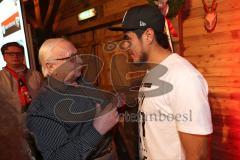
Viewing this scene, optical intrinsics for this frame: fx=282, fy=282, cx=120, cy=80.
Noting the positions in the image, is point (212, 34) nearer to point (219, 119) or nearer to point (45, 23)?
point (219, 119)

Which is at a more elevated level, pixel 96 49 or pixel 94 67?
pixel 96 49

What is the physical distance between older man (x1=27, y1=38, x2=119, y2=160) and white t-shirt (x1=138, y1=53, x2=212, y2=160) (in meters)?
0.30

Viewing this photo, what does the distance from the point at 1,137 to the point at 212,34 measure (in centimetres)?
301

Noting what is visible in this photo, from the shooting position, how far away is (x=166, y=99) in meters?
1.88

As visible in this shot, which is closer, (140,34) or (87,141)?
(87,141)

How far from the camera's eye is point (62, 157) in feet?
6.58

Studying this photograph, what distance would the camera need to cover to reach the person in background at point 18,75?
3.56 m

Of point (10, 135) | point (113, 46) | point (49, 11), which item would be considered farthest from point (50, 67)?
point (49, 11)

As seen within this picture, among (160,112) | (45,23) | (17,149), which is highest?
(45,23)

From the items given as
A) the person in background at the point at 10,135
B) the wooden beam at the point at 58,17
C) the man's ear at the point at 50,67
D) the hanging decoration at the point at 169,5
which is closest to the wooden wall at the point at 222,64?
the hanging decoration at the point at 169,5

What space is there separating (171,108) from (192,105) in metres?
0.17

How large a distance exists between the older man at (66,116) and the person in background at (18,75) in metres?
1.43

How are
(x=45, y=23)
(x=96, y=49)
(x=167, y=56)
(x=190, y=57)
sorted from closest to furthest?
1. (x=167, y=56)
2. (x=190, y=57)
3. (x=96, y=49)
4. (x=45, y=23)

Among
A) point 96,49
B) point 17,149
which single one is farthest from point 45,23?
point 17,149
